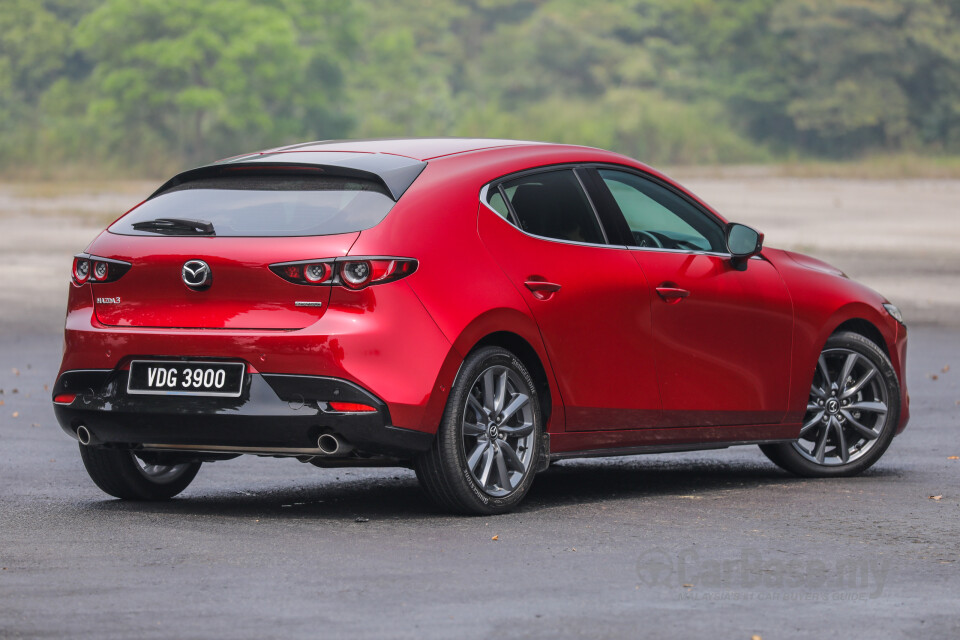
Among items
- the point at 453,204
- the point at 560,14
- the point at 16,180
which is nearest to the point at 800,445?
the point at 453,204

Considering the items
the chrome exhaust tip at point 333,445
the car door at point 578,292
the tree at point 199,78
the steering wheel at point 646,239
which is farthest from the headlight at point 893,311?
the tree at point 199,78

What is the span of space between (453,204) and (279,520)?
1556 millimetres

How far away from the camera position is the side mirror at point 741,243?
8.68m

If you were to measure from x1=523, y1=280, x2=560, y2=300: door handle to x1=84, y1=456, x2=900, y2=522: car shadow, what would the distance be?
97cm

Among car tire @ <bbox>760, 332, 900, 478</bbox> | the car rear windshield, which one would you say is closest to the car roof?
the car rear windshield

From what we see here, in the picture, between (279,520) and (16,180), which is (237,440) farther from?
(16,180)

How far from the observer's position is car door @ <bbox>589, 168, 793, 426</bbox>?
834cm

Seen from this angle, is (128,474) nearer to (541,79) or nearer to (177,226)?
(177,226)

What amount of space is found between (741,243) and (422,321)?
7.16 feet

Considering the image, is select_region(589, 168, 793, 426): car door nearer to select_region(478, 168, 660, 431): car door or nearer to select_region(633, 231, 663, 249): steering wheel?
select_region(633, 231, 663, 249): steering wheel

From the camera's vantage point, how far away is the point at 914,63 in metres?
80.1

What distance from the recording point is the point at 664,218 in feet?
27.8

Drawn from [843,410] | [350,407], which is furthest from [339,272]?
[843,410]

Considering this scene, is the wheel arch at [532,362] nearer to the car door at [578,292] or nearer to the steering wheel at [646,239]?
the car door at [578,292]
